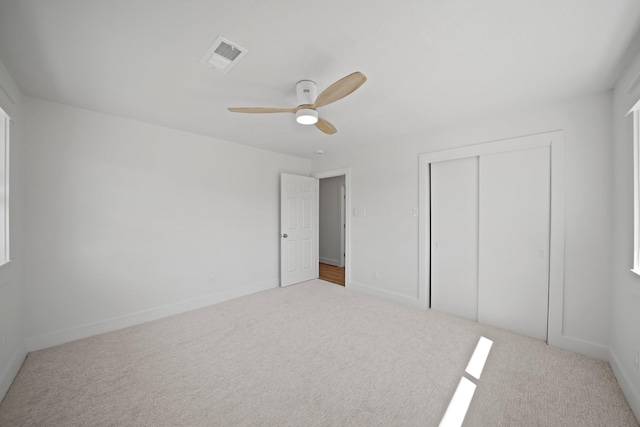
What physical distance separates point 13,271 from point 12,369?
30.0 inches

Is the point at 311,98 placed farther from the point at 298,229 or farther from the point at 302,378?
the point at 298,229

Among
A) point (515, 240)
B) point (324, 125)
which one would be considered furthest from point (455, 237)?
point (324, 125)

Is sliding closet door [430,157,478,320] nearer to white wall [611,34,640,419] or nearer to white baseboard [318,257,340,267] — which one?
white wall [611,34,640,419]

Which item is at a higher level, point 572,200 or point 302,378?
point 572,200

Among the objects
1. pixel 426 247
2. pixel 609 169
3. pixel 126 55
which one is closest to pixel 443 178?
pixel 426 247

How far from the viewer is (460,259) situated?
3189mm

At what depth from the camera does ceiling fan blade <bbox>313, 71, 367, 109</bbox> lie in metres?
1.56

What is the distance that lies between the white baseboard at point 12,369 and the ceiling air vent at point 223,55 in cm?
268

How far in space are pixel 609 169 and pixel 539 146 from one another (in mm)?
550

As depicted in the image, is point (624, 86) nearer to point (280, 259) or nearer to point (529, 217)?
point (529, 217)

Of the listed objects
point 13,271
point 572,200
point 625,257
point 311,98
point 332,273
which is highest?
point 311,98

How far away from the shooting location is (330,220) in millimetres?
6570

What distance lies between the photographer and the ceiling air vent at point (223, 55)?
1.63 meters

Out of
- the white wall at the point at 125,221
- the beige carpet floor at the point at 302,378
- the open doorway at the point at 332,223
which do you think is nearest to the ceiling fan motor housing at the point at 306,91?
the white wall at the point at 125,221
